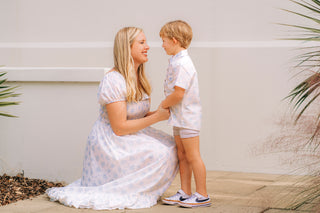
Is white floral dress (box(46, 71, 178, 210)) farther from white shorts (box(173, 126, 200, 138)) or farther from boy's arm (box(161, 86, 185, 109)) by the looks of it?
boy's arm (box(161, 86, 185, 109))

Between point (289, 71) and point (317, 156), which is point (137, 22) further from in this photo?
point (317, 156)

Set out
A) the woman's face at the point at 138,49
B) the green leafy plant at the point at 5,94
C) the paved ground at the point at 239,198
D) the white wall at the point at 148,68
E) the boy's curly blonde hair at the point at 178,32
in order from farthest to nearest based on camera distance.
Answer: the white wall at the point at 148,68 → the green leafy plant at the point at 5,94 → the woman's face at the point at 138,49 → the boy's curly blonde hair at the point at 178,32 → the paved ground at the point at 239,198

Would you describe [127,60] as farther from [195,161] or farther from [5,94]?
[5,94]

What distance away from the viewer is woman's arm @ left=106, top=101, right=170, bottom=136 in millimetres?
4207

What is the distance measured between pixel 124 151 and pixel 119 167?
0.13m

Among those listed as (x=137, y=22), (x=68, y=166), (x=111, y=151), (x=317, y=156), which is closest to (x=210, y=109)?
(x=137, y=22)

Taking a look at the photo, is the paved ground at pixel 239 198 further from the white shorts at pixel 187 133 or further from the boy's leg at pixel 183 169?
the white shorts at pixel 187 133

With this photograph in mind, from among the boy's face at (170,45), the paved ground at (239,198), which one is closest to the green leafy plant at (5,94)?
the paved ground at (239,198)

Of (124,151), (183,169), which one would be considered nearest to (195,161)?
(183,169)

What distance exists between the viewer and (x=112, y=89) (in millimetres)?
4227

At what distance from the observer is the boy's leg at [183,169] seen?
13.9 ft

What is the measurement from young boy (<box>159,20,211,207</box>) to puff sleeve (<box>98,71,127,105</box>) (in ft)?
1.15

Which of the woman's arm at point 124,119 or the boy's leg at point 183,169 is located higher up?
the woman's arm at point 124,119

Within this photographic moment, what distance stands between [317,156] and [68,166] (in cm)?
257
